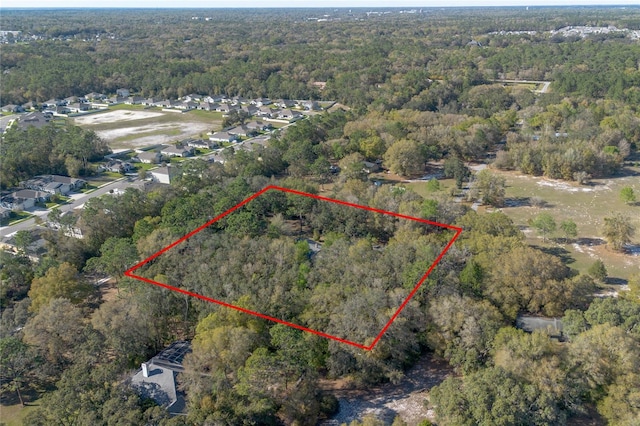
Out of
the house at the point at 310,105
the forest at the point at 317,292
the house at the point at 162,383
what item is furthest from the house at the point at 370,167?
the house at the point at 162,383

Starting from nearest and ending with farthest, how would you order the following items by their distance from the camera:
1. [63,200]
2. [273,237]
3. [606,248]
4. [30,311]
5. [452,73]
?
[30,311] < [273,237] < [606,248] < [63,200] < [452,73]

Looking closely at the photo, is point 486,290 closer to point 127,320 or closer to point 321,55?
point 127,320

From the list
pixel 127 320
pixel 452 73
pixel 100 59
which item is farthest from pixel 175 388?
pixel 100 59

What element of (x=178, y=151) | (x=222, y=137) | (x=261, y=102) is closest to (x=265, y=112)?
(x=261, y=102)

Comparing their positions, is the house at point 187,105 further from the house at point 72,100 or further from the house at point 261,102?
the house at point 72,100

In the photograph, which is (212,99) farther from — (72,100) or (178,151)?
(178,151)

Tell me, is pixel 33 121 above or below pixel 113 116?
above
